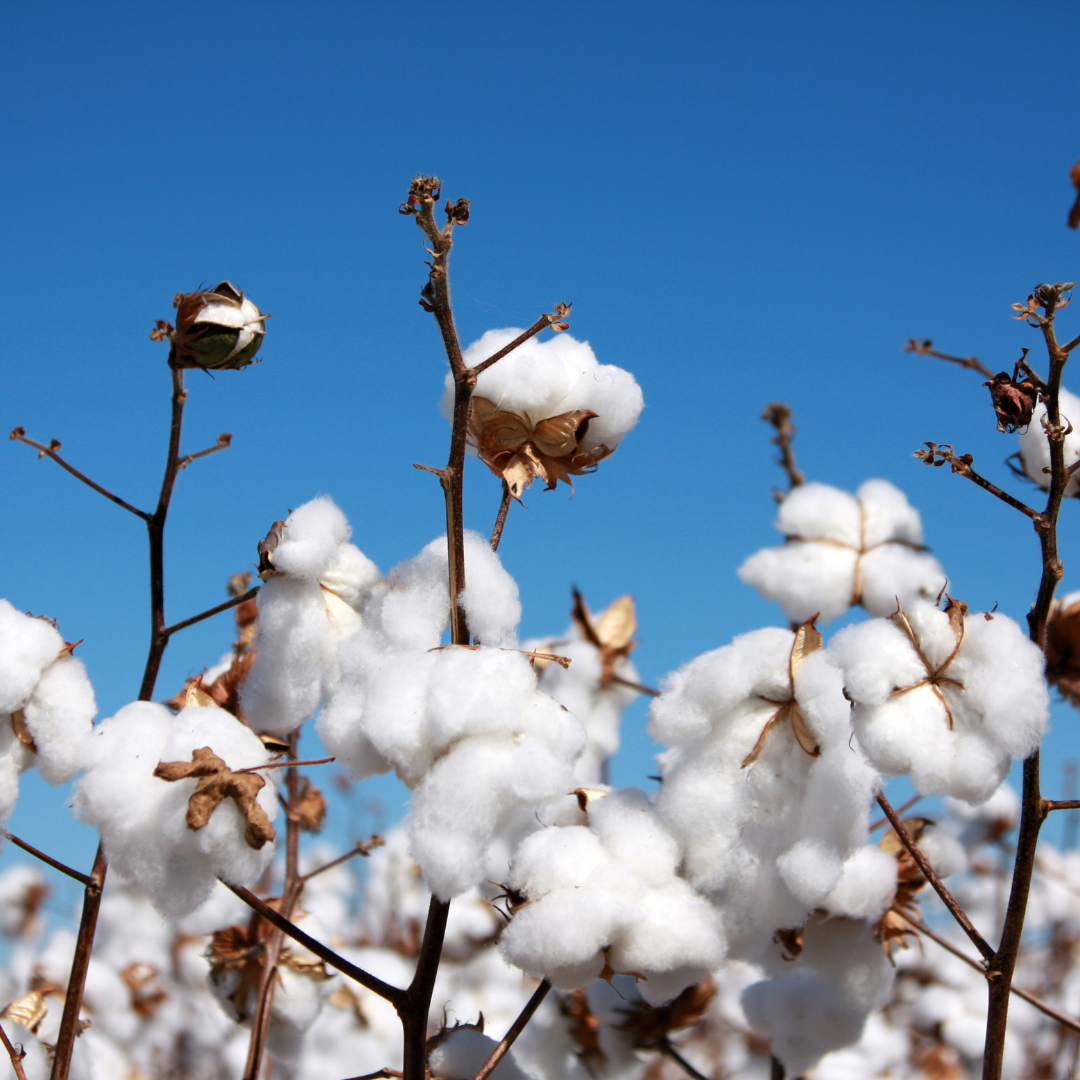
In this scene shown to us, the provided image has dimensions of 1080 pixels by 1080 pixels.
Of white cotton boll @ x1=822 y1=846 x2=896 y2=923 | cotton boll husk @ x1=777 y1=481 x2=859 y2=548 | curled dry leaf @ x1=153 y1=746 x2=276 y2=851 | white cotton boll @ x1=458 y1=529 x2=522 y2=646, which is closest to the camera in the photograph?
curled dry leaf @ x1=153 y1=746 x2=276 y2=851

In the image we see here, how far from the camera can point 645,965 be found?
1.25 meters

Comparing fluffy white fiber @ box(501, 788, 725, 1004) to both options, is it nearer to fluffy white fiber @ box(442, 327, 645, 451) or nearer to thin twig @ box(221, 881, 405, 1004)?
thin twig @ box(221, 881, 405, 1004)

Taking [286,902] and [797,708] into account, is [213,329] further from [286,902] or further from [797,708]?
[286,902]

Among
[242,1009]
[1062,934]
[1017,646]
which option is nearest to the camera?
[1017,646]

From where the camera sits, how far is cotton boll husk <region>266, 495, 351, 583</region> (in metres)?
1.28

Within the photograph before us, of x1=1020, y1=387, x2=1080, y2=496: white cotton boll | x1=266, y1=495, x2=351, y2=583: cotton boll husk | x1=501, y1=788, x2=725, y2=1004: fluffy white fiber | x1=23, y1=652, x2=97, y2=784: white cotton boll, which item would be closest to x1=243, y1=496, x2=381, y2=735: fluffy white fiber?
x1=266, y1=495, x2=351, y2=583: cotton boll husk

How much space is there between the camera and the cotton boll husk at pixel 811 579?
9.94 feet

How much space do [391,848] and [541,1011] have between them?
10.1 ft

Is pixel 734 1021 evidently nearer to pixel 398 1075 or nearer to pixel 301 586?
pixel 398 1075

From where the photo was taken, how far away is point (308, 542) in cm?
129

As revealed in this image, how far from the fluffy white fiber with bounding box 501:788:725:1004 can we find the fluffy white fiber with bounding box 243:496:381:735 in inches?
13.6

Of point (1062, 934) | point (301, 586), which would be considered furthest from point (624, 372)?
point (1062, 934)

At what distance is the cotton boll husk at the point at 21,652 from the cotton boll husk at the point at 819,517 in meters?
2.26

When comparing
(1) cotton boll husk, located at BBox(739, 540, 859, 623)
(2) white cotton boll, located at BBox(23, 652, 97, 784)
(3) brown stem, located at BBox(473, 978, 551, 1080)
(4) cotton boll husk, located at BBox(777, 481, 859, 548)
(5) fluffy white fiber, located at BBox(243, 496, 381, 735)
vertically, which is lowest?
(3) brown stem, located at BBox(473, 978, 551, 1080)
